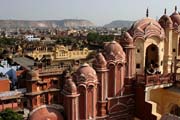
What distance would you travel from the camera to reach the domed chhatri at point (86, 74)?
58.1 feet

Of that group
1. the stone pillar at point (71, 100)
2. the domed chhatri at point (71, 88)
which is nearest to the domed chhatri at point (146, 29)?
the domed chhatri at point (71, 88)

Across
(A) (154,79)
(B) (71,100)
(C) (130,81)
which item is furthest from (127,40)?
(B) (71,100)

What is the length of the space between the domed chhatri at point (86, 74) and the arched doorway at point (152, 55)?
5.43 metres

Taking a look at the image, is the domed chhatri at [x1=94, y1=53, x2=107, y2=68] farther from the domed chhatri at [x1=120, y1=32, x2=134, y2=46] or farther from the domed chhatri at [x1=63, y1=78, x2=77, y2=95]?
the domed chhatri at [x1=63, y1=78, x2=77, y2=95]

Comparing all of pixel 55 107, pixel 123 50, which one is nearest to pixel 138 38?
pixel 123 50

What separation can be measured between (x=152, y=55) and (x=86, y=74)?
6434 mm

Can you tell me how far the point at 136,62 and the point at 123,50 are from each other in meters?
1.45

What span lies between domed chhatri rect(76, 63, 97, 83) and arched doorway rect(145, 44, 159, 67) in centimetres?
543

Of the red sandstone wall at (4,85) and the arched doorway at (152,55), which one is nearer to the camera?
the arched doorway at (152,55)

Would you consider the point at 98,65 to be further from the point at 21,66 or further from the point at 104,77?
the point at 21,66

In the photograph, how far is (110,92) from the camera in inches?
753

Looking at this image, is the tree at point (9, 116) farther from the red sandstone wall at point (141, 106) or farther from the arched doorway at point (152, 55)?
the arched doorway at point (152, 55)

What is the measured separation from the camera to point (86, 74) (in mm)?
17750

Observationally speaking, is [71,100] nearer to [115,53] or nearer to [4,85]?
[115,53]
